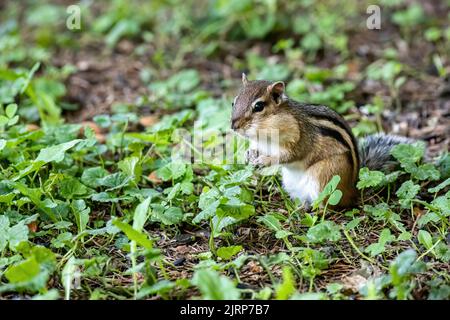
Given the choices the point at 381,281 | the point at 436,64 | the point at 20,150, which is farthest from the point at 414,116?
the point at 20,150

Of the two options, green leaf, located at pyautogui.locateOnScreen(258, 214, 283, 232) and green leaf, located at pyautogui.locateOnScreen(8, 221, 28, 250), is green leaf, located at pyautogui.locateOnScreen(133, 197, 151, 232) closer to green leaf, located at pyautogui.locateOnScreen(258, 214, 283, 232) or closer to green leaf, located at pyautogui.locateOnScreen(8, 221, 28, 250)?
green leaf, located at pyautogui.locateOnScreen(8, 221, 28, 250)

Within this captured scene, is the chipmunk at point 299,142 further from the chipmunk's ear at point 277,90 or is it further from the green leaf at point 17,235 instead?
the green leaf at point 17,235

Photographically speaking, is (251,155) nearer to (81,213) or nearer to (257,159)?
(257,159)

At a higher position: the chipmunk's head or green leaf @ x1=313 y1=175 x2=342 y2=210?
the chipmunk's head

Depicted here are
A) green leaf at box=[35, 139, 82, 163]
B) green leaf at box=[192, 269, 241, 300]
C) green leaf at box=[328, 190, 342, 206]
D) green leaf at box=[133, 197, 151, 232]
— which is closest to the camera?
green leaf at box=[192, 269, 241, 300]

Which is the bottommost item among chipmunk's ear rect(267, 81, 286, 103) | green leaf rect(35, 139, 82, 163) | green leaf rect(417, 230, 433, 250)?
green leaf rect(417, 230, 433, 250)

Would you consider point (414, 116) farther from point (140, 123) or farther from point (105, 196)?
point (105, 196)

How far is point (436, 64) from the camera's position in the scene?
5.84 meters

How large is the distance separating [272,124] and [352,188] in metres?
0.60

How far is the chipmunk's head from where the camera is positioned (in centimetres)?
376

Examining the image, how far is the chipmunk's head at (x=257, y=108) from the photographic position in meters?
3.76

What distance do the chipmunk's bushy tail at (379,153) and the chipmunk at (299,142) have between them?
0.48 ft

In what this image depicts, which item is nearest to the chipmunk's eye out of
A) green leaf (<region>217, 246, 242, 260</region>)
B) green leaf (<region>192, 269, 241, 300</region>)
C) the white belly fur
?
the white belly fur

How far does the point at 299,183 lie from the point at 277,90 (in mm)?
559
